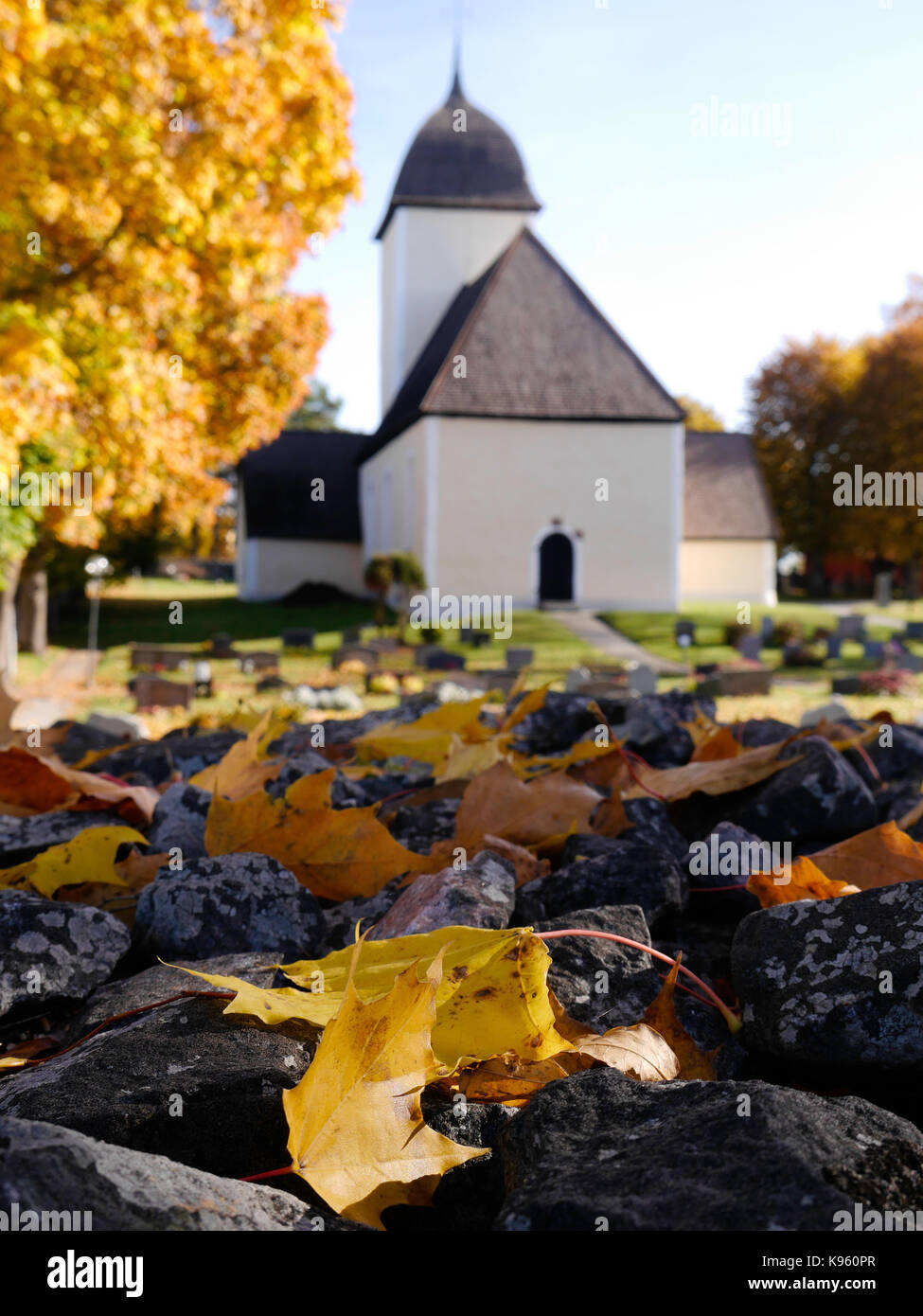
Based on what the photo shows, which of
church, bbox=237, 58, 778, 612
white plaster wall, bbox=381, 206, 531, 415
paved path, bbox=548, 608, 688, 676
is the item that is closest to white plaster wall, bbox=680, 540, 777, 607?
church, bbox=237, 58, 778, 612

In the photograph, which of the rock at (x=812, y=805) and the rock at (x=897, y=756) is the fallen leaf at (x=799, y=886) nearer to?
the rock at (x=812, y=805)

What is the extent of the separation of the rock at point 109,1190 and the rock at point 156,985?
52 cm

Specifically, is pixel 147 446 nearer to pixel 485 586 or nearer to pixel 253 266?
pixel 253 266

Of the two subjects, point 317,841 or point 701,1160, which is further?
point 317,841

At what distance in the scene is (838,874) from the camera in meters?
2.02

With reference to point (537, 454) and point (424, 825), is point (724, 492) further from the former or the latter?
point (424, 825)

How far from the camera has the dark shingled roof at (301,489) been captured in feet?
148

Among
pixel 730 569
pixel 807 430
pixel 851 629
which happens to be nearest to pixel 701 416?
pixel 807 430

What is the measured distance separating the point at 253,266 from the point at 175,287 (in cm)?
78

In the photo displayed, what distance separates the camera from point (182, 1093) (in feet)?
4.58

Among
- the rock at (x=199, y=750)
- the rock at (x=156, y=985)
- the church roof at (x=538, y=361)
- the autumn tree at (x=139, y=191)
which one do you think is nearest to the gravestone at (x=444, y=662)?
the autumn tree at (x=139, y=191)

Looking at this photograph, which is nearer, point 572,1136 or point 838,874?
point 572,1136

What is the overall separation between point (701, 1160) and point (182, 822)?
62.3 inches
